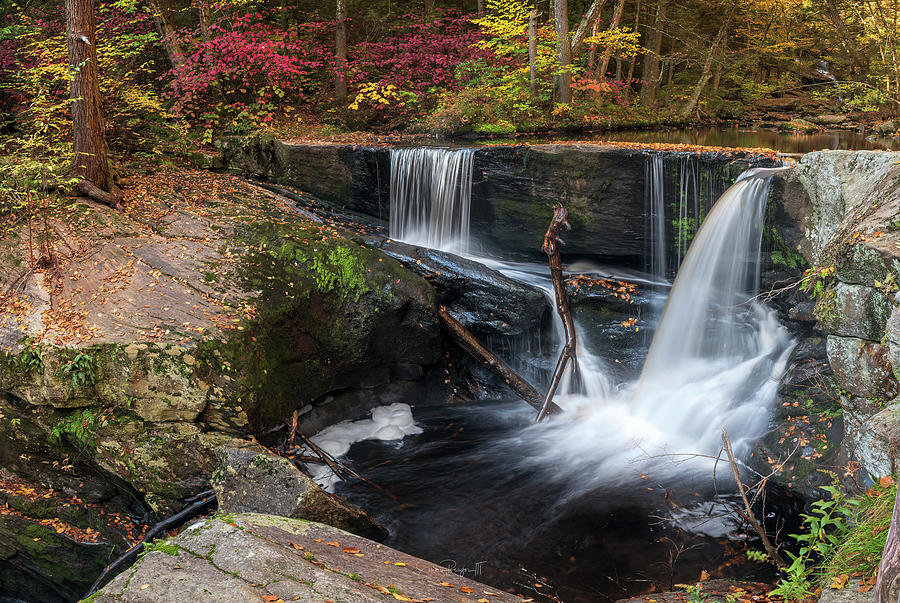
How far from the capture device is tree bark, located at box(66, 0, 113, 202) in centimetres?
829

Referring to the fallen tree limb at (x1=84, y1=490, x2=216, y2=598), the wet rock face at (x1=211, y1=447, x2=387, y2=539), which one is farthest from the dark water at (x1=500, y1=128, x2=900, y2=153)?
the fallen tree limb at (x1=84, y1=490, x2=216, y2=598)

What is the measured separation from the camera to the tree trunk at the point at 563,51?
1414 centimetres

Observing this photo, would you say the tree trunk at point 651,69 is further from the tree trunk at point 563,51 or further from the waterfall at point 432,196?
the waterfall at point 432,196

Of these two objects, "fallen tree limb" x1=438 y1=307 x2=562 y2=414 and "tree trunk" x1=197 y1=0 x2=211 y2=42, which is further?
"tree trunk" x1=197 y1=0 x2=211 y2=42

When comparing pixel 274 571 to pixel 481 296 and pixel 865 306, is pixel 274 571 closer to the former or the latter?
pixel 865 306

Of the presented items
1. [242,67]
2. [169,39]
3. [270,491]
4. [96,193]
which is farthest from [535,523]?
[169,39]

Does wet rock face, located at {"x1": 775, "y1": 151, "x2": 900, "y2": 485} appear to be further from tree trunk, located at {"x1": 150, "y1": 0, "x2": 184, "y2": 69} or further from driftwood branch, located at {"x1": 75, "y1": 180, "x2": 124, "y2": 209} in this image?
tree trunk, located at {"x1": 150, "y1": 0, "x2": 184, "y2": 69}

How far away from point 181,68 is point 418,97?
18.3 feet

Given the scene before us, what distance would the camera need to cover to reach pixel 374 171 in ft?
36.9

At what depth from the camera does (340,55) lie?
1549 cm

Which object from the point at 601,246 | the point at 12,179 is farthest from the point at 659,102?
the point at 12,179

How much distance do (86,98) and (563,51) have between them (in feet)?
32.8

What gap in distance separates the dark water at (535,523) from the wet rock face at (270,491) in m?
0.87

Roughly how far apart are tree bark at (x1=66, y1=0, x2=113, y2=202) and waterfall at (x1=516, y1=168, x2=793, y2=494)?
7.14 meters
